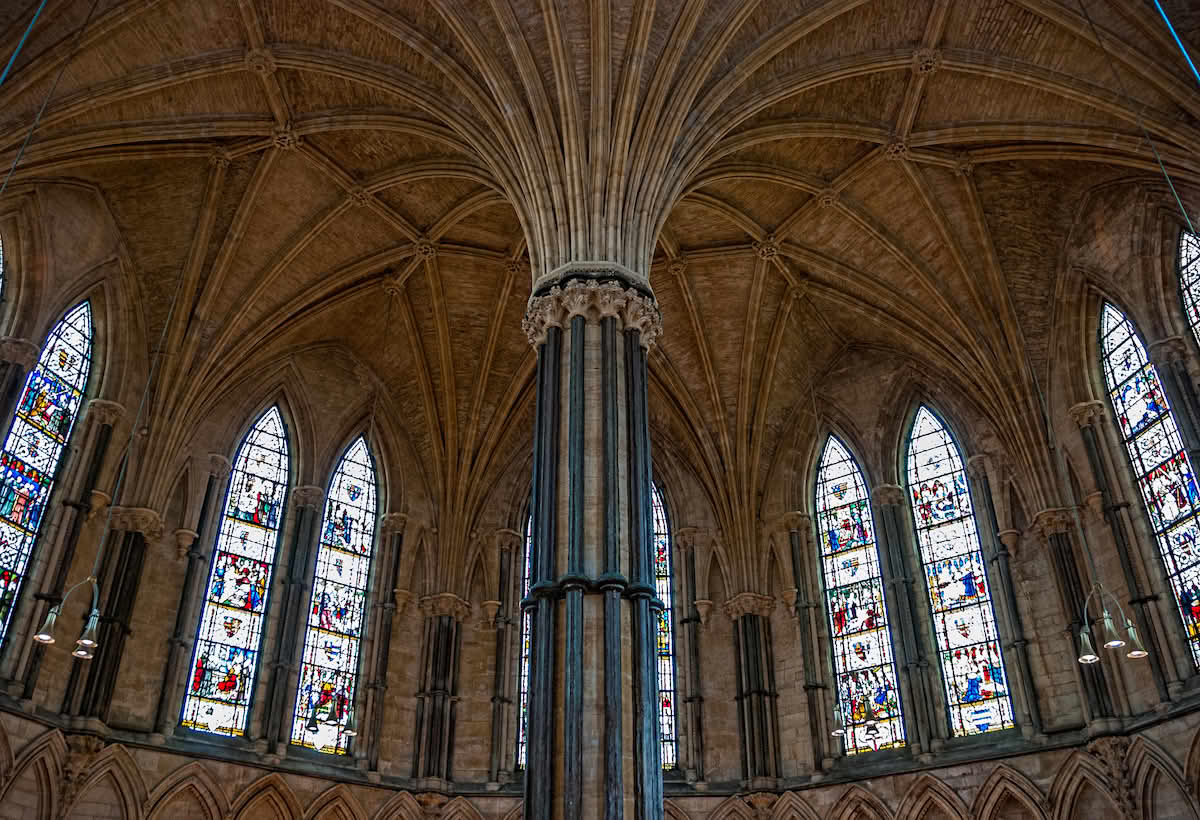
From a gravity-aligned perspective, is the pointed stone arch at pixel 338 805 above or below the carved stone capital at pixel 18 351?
below

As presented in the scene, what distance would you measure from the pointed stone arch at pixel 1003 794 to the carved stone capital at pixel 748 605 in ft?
17.2

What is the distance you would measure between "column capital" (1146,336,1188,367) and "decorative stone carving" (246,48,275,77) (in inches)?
600

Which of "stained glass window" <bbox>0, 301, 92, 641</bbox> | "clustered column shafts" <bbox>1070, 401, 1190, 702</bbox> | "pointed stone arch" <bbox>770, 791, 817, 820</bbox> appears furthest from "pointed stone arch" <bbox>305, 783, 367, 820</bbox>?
"clustered column shafts" <bbox>1070, 401, 1190, 702</bbox>

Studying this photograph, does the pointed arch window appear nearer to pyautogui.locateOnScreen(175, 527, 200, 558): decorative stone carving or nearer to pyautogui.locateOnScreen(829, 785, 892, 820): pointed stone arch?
pyautogui.locateOnScreen(829, 785, 892, 820): pointed stone arch

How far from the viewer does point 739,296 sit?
22234 millimetres

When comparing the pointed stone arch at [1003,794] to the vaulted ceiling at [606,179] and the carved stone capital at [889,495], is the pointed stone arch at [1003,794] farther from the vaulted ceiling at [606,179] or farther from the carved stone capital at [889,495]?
the vaulted ceiling at [606,179]

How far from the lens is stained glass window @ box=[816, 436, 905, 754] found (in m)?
19.8

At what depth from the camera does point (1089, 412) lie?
1889cm

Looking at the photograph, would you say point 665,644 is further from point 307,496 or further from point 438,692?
point 307,496

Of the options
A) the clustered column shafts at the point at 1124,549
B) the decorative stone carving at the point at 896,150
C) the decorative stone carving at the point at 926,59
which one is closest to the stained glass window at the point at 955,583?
the clustered column shafts at the point at 1124,549

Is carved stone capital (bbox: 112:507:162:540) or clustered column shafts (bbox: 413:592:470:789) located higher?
carved stone capital (bbox: 112:507:162:540)

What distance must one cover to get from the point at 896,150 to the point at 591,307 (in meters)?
7.84

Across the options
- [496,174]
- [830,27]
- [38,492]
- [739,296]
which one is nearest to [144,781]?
[38,492]

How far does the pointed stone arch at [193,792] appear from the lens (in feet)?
57.1
